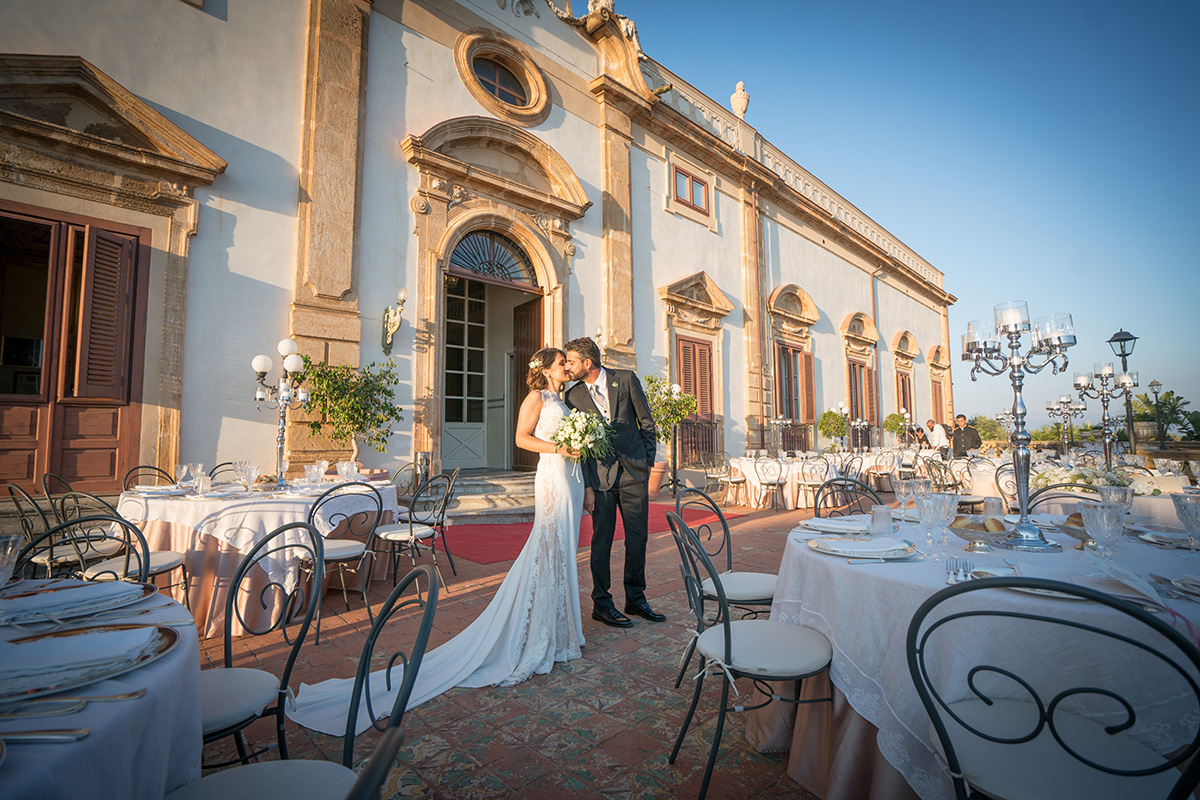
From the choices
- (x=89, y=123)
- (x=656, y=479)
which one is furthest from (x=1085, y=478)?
(x=89, y=123)

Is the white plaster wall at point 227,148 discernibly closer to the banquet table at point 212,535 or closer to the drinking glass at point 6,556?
the banquet table at point 212,535

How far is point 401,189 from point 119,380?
3.95 m

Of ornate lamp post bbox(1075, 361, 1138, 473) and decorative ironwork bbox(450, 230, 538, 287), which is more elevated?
decorative ironwork bbox(450, 230, 538, 287)

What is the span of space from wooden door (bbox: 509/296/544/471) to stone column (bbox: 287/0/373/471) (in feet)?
10.2

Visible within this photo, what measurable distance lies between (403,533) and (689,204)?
32.5 ft

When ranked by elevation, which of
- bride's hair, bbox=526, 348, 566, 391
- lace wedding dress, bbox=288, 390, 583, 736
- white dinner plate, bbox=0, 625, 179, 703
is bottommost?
lace wedding dress, bbox=288, 390, 583, 736

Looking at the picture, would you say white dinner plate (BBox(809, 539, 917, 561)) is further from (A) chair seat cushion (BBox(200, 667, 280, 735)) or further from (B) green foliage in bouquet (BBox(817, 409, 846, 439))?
(B) green foliage in bouquet (BBox(817, 409, 846, 439))

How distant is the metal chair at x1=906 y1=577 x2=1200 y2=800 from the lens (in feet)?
3.87

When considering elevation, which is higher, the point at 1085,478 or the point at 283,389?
the point at 283,389

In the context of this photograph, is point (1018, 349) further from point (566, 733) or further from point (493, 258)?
point (493, 258)

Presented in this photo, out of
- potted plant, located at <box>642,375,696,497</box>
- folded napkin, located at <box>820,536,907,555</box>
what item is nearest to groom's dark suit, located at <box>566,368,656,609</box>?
folded napkin, located at <box>820,536,907,555</box>

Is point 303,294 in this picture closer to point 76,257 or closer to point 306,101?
point 76,257

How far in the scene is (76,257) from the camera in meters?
5.54

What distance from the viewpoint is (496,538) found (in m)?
6.28
